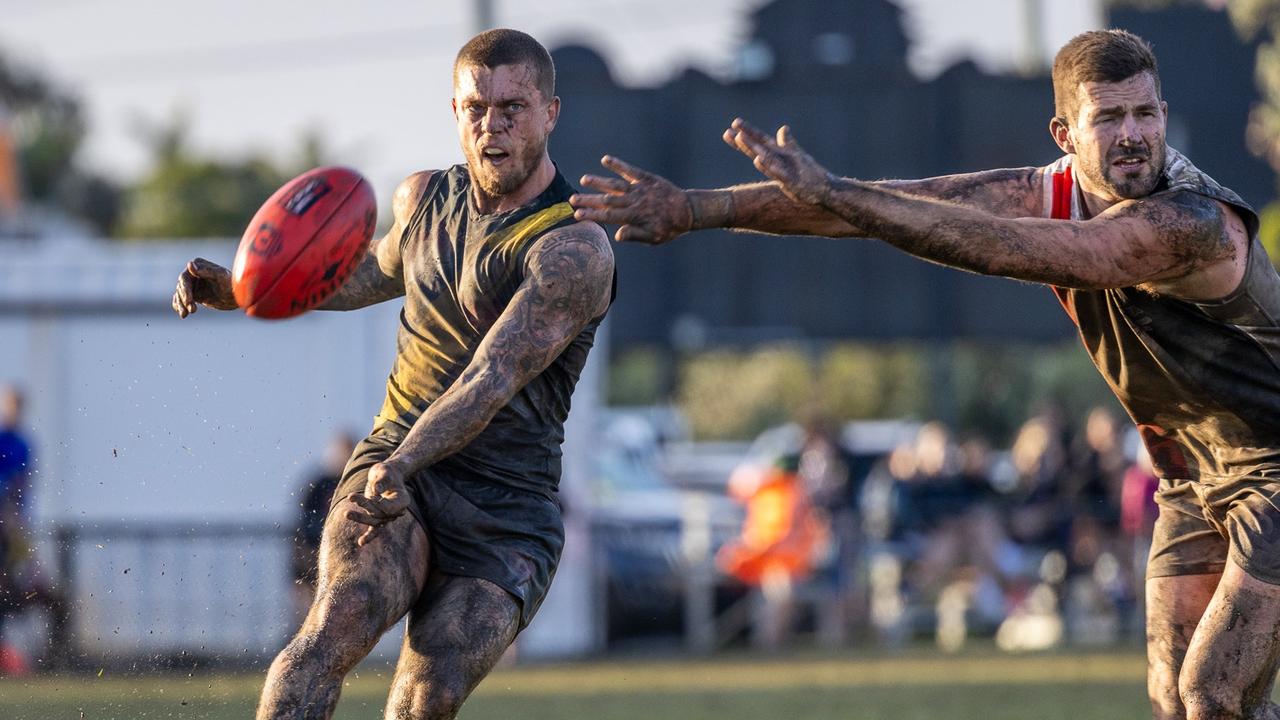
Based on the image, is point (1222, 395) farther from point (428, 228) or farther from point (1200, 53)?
point (1200, 53)

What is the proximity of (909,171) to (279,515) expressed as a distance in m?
7.12

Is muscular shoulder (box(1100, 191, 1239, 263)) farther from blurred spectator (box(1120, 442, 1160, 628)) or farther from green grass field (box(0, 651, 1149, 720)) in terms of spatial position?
blurred spectator (box(1120, 442, 1160, 628))

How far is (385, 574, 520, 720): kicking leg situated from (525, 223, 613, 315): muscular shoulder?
3.09 feet

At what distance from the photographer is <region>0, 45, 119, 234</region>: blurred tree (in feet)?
208

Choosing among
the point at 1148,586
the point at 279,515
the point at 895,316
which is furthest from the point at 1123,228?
the point at 895,316

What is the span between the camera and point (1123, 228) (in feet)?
18.7

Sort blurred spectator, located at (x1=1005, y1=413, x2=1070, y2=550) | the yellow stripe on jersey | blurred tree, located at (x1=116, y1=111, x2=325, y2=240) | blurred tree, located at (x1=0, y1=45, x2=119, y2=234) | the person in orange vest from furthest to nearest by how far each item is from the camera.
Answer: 1. blurred tree, located at (x1=0, y1=45, x2=119, y2=234)
2. blurred tree, located at (x1=116, y1=111, x2=325, y2=240)
3. the person in orange vest
4. blurred spectator, located at (x1=1005, y1=413, x2=1070, y2=550)
5. the yellow stripe on jersey

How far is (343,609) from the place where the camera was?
552cm

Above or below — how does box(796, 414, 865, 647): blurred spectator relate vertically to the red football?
below

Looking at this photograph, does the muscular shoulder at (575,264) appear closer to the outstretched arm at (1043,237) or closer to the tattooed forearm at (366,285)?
the outstretched arm at (1043,237)

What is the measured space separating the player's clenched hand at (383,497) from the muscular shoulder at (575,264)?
0.77m

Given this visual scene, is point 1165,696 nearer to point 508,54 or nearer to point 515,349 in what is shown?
point 515,349

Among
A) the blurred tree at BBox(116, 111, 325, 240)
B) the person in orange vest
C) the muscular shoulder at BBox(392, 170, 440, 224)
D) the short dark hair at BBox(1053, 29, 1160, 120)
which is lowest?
the muscular shoulder at BBox(392, 170, 440, 224)

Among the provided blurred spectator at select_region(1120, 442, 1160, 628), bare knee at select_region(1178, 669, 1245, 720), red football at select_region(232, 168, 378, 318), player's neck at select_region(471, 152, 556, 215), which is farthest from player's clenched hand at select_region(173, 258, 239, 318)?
blurred spectator at select_region(1120, 442, 1160, 628)
